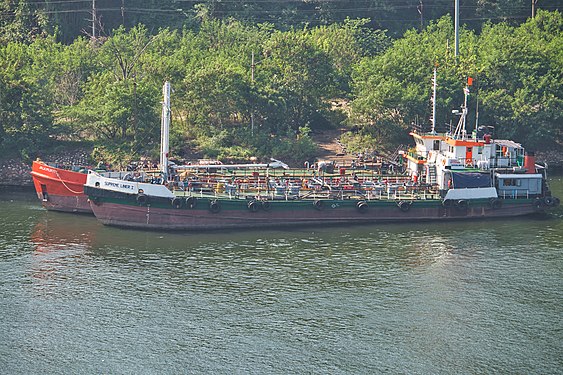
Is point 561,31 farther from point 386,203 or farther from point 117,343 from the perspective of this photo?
point 117,343

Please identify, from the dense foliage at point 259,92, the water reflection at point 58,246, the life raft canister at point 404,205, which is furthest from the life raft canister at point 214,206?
the dense foliage at point 259,92

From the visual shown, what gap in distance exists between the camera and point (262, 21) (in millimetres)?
97812

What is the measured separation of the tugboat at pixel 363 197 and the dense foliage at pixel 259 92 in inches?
624

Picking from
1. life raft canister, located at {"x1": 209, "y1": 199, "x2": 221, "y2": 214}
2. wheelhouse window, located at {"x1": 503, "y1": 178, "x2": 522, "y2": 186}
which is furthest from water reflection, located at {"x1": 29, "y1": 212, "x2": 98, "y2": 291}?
wheelhouse window, located at {"x1": 503, "y1": 178, "x2": 522, "y2": 186}

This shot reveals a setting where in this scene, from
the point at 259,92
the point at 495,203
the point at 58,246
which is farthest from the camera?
the point at 259,92

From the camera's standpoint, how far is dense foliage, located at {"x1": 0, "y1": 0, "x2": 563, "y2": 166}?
6850cm

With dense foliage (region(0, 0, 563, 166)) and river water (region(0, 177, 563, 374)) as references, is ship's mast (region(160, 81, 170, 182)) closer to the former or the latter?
river water (region(0, 177, 563, 374))

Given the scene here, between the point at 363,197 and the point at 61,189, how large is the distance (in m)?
18.8

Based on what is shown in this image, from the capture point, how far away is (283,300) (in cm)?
3834

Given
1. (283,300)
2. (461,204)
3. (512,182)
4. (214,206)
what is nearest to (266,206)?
(214,206)

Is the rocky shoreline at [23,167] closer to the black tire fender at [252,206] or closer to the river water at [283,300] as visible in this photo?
the river water at [283,300]

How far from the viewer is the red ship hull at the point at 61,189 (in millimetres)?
53781

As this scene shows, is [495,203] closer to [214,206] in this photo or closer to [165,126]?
[214,206]

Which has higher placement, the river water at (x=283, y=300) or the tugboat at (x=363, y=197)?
the tugboat at (x=363, y=197)
